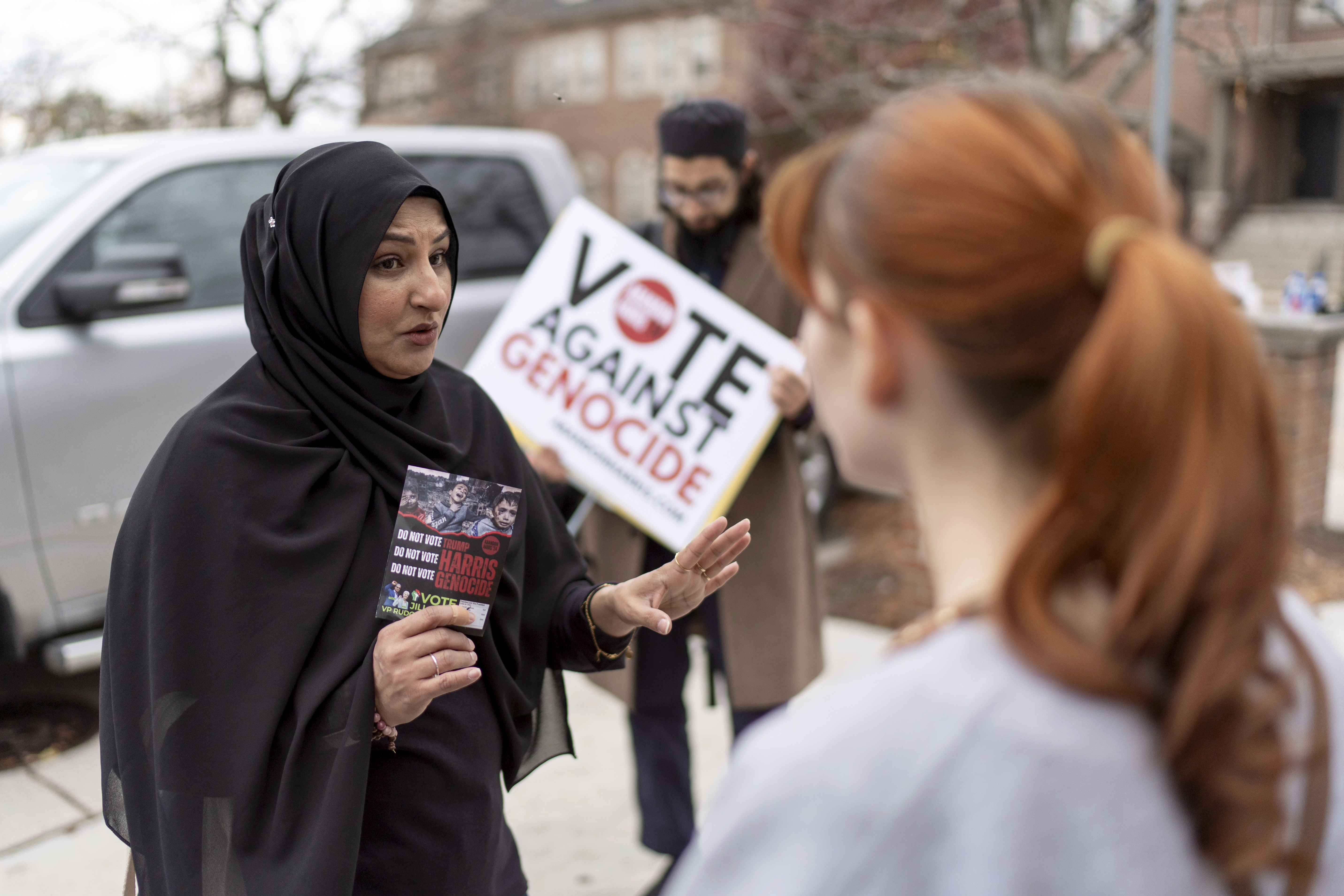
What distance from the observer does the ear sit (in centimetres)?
91

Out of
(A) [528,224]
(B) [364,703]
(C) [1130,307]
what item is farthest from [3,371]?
(C) [1130,307]

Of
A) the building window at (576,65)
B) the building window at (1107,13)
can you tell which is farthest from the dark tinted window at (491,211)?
the building window at (576,65)

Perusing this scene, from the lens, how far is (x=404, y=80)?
1547 cm

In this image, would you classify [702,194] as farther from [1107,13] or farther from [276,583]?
[1107,13]

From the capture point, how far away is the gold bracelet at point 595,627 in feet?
6.48

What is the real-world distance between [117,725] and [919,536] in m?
3.53

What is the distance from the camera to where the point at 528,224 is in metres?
5.38

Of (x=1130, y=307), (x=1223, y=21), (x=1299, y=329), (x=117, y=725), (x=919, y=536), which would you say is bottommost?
(x=919, y=536)

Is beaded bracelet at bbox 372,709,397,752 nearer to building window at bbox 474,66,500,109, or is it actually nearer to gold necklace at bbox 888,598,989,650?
gold necklace at bbox 888,598,989,650

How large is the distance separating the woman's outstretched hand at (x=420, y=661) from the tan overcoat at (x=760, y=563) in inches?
55.7

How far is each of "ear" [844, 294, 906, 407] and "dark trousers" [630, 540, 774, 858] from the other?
7.08 feet

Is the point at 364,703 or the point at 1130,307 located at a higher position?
the point at 1130,307

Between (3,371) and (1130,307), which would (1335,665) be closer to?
(1130,307)

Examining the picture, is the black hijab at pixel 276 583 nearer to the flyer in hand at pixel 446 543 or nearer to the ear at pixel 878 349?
the flyer in hand at pixel 446 543
